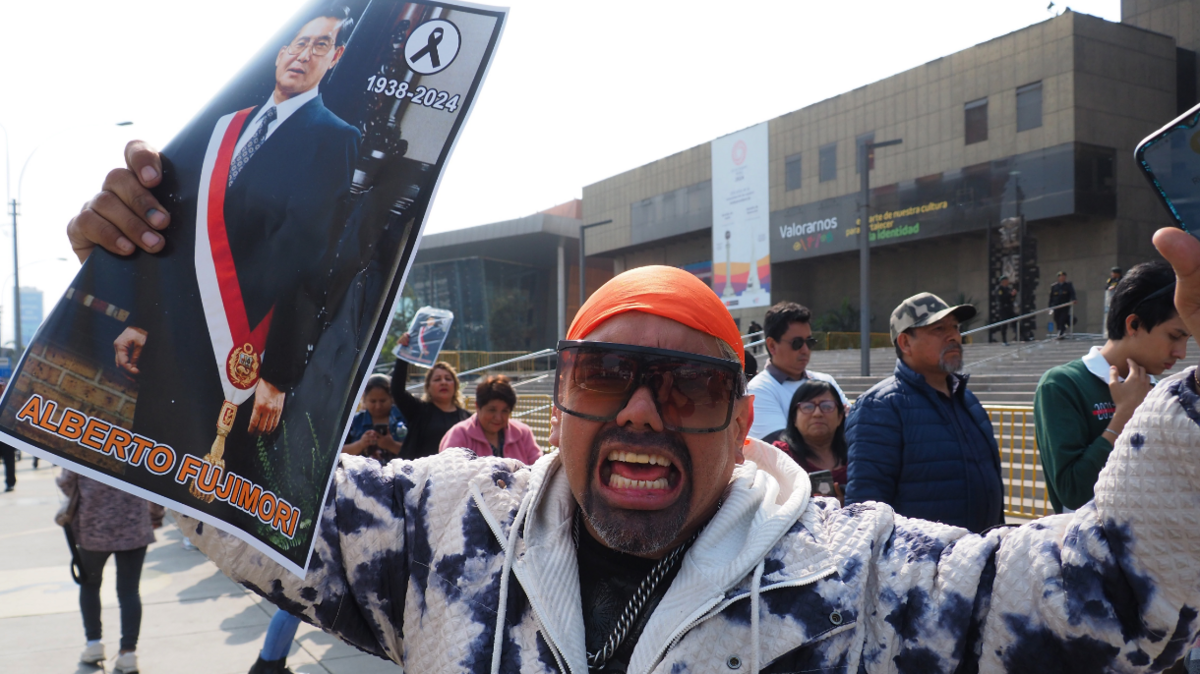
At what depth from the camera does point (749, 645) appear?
1.51m

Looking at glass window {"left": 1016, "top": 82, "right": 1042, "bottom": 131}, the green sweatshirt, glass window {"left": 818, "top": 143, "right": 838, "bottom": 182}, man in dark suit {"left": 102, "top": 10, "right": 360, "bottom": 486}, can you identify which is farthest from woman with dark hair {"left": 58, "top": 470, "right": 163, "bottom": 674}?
glass window {"left": 818, "top": 143, "right": 838, "bottom": 182}

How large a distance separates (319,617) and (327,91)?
1.04 metres

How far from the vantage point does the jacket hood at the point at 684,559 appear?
156cm

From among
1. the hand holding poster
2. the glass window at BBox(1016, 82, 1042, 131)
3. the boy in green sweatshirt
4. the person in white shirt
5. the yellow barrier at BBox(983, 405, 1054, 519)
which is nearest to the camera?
the boy in green sweatshirt

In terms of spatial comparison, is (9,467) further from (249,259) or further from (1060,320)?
(1060,320)

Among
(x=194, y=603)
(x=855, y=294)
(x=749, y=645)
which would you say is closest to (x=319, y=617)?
(x=749, y=645)

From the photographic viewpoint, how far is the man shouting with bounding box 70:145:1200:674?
132 centimetres

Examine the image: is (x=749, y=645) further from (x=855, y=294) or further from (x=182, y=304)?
(x=855, y=294)

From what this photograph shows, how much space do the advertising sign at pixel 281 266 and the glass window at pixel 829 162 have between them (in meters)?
37.1

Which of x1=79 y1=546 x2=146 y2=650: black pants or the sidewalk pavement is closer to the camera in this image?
x1=79 y1=546 x2=146 y2=650: black pants

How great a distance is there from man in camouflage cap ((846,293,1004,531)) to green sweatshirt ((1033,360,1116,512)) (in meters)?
0.28

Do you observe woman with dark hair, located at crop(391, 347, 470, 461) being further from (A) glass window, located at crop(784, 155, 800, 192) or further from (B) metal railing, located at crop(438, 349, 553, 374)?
(A) glass window, located at crop(784, 155, 800, 192)

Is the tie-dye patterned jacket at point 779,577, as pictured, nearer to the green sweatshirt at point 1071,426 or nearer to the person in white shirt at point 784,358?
the green sweatshirt at point 1071,426

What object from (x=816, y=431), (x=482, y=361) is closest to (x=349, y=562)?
(x=816, y=431)
